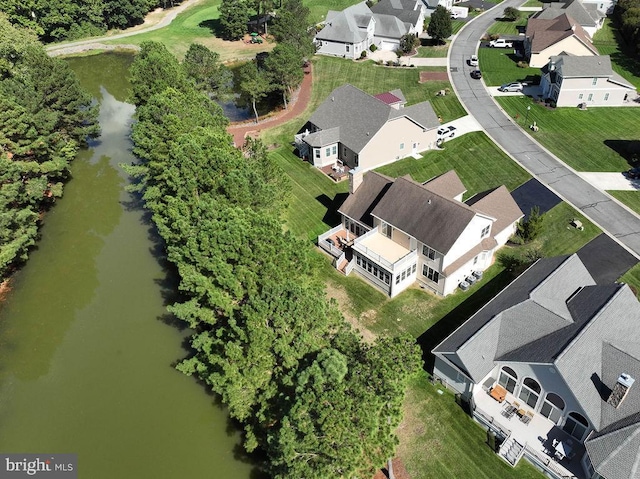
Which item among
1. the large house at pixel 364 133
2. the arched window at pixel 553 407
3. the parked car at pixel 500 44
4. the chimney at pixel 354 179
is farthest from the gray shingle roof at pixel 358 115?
the parked car at pixel 500 44

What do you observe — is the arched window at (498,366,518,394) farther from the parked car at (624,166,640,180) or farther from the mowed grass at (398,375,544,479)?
the parked car at (624,166,640,180)

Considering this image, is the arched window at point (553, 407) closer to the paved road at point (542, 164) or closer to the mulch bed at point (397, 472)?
the mulch bed at point (397, 472)

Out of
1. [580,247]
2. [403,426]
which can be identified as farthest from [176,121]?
[580,247]

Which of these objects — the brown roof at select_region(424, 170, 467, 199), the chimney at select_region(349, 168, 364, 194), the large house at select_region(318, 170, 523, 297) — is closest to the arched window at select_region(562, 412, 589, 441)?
the large house at select_region(318, 170, 523, 297)

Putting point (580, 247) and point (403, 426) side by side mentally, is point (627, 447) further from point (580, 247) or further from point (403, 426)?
point (580, 247)

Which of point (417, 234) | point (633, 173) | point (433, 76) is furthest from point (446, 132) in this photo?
point (417, 234)

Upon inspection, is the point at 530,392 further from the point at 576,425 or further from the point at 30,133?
the point at 30,133
